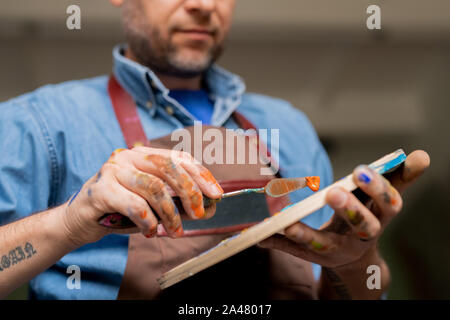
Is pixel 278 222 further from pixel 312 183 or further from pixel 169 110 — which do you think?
pixel 169 110

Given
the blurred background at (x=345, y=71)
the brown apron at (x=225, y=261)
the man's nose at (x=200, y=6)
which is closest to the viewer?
the brown apron at (x=225, y=261)

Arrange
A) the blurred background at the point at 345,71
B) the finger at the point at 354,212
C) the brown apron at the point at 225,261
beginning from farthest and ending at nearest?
the blurred background at the point at 345,71 → the brown apron at the point at 225,261 → the finger at the point at 354,212

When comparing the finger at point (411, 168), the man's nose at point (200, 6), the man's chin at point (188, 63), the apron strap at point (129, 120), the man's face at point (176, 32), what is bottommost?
the finger at point (411, 168)

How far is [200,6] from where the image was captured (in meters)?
0.60

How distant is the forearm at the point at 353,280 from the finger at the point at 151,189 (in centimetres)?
24

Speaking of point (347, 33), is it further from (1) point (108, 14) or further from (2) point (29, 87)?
(2) point (29, 87)

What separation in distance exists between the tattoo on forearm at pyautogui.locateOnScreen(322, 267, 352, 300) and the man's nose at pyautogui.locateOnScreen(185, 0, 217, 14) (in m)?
0.39

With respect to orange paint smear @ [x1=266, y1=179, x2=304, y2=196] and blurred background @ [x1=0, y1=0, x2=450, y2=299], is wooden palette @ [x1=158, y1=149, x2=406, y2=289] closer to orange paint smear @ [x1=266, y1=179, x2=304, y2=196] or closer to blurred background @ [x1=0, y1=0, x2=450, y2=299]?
orange paint smear @ [x1=266, y1=179, x2=304, y2=196]

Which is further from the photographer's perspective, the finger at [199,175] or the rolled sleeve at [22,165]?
the rolled sleeve at [22,165]

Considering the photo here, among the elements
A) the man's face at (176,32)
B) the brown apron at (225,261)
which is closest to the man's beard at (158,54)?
the man's face at (176,32)

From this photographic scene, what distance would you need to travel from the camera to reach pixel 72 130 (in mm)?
555

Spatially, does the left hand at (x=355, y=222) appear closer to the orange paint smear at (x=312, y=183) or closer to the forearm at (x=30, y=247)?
the orange paint smear at (x=312, y=183)

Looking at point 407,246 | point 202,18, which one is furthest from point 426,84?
point 202,18

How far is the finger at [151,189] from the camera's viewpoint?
1.20 ft
